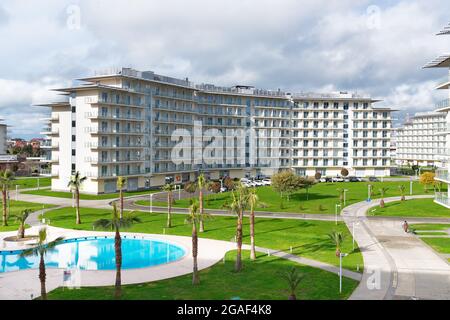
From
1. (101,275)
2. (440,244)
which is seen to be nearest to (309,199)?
(440,244)

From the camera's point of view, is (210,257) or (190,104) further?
(190,104)

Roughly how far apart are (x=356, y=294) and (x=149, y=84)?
259 feet

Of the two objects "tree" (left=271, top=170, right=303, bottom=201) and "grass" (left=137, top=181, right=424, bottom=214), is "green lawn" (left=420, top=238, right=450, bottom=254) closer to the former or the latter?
"grass" (left=137, top=181, right=424, bottom=214)

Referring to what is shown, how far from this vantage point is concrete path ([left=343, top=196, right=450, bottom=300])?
3125 cm

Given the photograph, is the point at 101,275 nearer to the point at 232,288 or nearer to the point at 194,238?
the point at 194,238

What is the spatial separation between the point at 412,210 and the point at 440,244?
80.2 feet

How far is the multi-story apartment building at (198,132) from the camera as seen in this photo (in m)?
90.5

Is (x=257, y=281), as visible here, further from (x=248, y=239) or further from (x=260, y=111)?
(x=260, y=111)

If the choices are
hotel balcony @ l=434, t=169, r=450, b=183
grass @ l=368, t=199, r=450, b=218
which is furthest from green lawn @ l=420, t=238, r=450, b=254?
grass @ l=368, t=199, r=450, b=218

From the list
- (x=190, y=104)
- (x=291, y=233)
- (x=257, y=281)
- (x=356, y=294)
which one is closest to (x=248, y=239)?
(x=291, y=233)

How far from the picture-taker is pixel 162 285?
33719 millimetres

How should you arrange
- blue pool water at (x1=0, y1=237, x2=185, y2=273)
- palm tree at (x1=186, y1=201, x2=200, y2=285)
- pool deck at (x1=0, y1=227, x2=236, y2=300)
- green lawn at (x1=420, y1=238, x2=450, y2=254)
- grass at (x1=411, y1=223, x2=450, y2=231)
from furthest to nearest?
grass at (x1=411, y1=223, x2=450, y2=231) < green lawn at (x1=420, y1=238, x2=450, y2=254) < blue pool water at (x1=0, y1=237, x2=185, y2=273) < palm tree at (x1=186, y1=201, x2=200, y2=285) < pool deck at (x1=0, y1=227, x2=236, y2=300)

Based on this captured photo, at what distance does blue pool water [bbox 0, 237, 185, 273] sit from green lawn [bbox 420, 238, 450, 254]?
26349 mm

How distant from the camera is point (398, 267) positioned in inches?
1494
